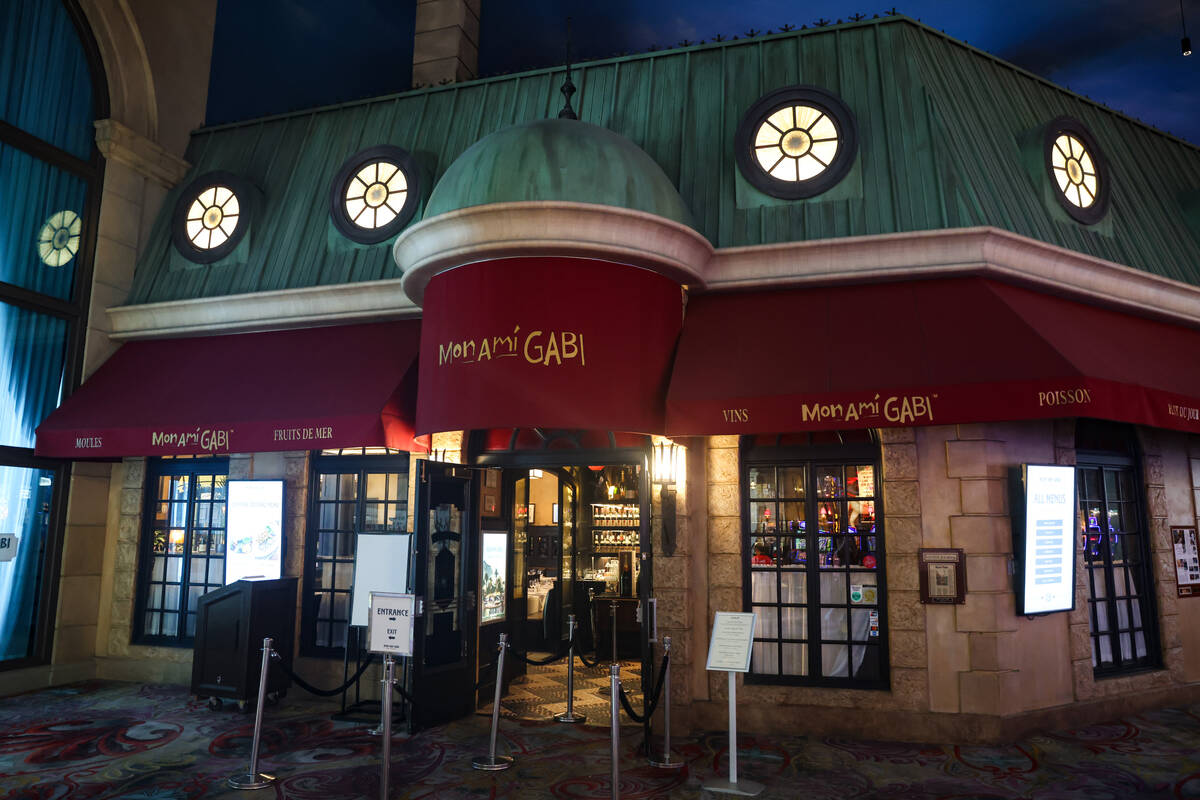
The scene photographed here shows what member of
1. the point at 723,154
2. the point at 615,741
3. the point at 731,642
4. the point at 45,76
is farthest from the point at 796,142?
the point at 45,76

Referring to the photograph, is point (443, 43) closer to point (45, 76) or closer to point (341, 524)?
point (45, 76)

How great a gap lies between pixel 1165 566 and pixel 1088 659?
202 centimetres

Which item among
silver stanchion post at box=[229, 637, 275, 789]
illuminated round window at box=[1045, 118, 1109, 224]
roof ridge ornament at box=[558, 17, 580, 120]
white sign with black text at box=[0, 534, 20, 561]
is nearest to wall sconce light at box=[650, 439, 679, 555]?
roof ridge ornament at box=[558, 17, 580, 120]

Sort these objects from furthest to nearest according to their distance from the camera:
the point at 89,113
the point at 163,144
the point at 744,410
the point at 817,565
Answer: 1. the point at 163,144
2. the point at 89,113
3. the point at 817,565
4. the point at 744,410

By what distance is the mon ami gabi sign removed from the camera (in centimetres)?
744

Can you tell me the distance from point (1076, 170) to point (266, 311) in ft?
34.7

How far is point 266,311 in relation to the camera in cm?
1061

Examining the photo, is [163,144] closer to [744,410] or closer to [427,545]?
[427,545]

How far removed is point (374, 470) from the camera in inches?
403

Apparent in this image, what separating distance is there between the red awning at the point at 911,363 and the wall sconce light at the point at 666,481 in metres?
0.64

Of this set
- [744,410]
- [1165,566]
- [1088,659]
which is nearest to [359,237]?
[744,410]

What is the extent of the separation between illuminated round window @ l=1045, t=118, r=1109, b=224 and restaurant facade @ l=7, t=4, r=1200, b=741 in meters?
0.06

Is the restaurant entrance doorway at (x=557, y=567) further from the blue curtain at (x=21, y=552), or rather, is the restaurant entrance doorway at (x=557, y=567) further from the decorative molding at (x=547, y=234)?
the blue curtain at (x=21, y=552)

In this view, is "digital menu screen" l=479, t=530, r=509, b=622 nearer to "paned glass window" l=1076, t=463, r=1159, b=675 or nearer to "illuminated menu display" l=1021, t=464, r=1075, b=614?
"illuminated menu display" l=1021, t=464, r=1075, b=614
